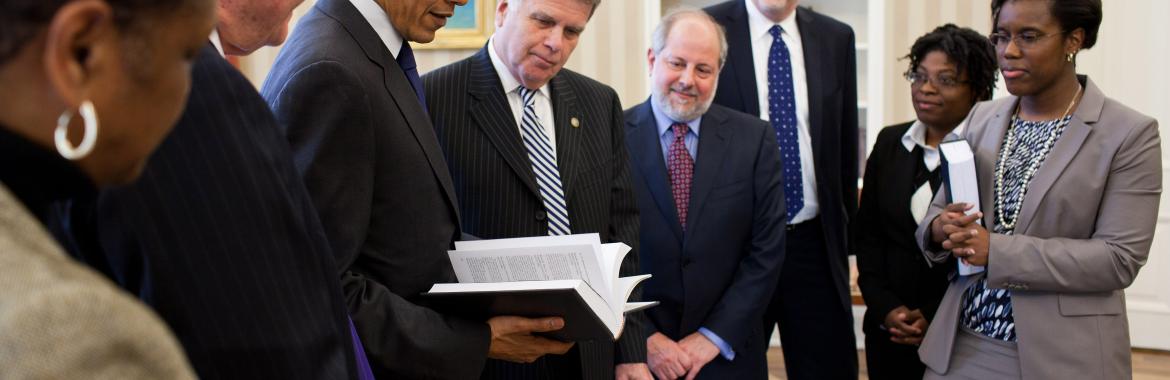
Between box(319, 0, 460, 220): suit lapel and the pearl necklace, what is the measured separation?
151 centimetres

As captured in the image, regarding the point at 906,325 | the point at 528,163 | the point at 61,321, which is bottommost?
the point at 906,325

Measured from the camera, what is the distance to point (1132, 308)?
5.86 meters

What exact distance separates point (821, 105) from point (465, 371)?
7.58 ft

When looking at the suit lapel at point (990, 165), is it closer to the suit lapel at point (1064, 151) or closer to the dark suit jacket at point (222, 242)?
the suit lapel at point (1064, 151)

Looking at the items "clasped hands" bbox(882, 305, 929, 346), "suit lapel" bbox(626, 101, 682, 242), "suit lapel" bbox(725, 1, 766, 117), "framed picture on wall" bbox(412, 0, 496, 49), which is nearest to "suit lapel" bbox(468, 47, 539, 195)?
"suit lapel" bbox(626, 101, 682, 242)

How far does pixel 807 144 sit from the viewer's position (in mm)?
3762

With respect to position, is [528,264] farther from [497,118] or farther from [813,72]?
[813,72]

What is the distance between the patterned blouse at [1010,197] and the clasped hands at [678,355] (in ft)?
2.34

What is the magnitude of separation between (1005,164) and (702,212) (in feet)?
2.80

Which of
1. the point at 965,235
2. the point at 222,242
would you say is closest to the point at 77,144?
the point at 222,242

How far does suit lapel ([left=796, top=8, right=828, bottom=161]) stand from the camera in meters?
3.73

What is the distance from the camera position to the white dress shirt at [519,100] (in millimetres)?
2398

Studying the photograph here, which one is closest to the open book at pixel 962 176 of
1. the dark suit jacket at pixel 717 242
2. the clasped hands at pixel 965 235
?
the clasped hands at pixel 965 235

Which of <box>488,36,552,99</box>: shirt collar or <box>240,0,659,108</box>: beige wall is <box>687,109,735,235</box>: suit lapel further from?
<box>240,0,659,108</box>: beige wall
